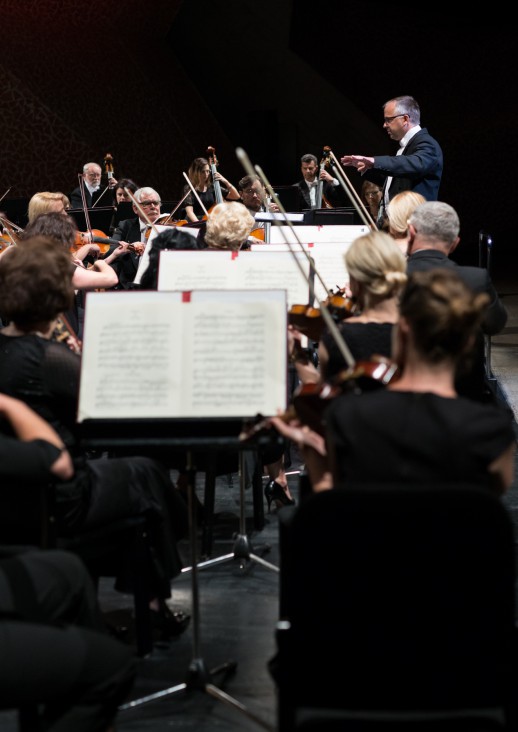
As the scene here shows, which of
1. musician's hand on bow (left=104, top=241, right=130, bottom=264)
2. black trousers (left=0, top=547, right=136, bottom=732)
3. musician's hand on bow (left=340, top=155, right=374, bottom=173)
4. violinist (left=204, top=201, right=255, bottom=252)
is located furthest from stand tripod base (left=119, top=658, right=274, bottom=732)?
musician's hand on bow (left=104, top=241, right=130, bottom=264)

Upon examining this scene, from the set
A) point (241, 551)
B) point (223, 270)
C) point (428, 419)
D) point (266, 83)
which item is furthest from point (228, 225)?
point (266, 83)

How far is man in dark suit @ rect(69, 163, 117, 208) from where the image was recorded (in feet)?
31.0

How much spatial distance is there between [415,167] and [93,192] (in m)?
4.92

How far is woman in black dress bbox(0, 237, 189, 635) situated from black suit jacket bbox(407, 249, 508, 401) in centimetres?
121

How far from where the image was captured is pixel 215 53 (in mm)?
12492

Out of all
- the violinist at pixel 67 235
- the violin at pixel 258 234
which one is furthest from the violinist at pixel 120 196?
the violinist at pixel 67 235

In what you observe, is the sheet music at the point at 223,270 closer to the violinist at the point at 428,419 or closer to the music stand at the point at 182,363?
the music stand at the point at 182,363

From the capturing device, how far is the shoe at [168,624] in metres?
2.97

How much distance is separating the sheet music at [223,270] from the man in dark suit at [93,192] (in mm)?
5800

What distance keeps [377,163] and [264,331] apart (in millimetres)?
3115

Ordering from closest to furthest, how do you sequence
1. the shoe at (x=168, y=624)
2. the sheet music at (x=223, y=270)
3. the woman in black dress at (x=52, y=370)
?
the woman in black dress at (x=52, y=370), the shoe at (x=168, y=624), the sheet music at (x=223, y=270)

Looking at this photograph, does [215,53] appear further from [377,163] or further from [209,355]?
[209,355]

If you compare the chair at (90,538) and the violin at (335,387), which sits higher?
the violin at (335,387)

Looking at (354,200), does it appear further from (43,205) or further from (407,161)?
(43,205)
